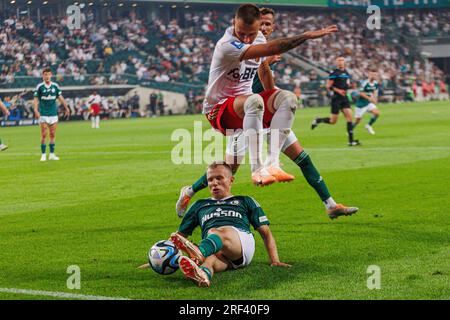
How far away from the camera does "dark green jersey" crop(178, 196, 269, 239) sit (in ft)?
25.9

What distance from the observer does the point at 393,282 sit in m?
7.00

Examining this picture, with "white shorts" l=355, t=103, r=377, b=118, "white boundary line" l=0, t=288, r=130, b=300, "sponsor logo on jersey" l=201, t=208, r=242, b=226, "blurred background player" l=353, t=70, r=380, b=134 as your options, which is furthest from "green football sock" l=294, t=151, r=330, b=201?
"white shorts" l=355, t=103, r=377, b=118

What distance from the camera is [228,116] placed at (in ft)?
32.7

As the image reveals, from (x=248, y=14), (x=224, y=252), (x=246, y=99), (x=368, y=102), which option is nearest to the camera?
(x=224, y=252)

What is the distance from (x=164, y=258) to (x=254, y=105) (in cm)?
262

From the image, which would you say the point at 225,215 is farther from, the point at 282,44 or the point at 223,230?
the point at 282,44

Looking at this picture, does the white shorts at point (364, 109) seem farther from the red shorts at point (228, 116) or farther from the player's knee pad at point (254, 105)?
the player's knee pad at point (254, 105)

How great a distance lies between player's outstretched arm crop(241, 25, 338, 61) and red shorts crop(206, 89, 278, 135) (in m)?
1.05

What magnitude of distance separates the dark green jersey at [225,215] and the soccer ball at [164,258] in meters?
0.45

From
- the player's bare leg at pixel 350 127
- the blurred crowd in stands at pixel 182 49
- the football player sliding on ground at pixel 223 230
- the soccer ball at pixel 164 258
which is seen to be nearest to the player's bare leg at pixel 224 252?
the football player sliding on ground at pixel 223 230

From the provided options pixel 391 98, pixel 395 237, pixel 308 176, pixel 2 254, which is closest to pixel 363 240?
pixel 395 237

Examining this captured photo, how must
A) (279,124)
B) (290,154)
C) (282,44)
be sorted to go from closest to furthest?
(282,44), (279,124), (290,154)

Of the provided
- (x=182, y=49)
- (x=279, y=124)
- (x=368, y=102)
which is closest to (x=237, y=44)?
(x=279, y=124)

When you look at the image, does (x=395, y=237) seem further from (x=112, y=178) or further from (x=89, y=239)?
(x=112, y=178)
